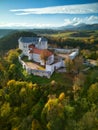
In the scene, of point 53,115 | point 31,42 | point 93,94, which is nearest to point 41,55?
point 31,42

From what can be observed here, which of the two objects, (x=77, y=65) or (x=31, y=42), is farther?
(x=31, y=42)

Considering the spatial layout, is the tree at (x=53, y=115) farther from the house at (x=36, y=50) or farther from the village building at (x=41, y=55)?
the house at (x=36, y=50)

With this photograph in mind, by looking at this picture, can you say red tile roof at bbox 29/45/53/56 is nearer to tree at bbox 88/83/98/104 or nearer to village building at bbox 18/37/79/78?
village building at bbox 18/37/79/78

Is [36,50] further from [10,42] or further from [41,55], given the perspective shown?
[10,42]

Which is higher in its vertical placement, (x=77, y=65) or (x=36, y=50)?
(x=36, y=50)

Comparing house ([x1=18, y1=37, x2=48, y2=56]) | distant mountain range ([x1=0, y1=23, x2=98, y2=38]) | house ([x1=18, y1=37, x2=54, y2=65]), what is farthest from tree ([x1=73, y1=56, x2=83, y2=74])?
distant mountain range ([x1=0, y1=23, x2=98, y2=38])

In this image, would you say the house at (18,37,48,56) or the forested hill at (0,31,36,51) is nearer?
the house at (18,37,48,56)

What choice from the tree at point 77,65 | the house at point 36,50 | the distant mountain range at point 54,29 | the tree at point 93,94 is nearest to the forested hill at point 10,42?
the distant mountain range at point 54,29

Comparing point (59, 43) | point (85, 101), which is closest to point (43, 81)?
point (85, 101)

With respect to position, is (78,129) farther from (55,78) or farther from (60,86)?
(55,78)
